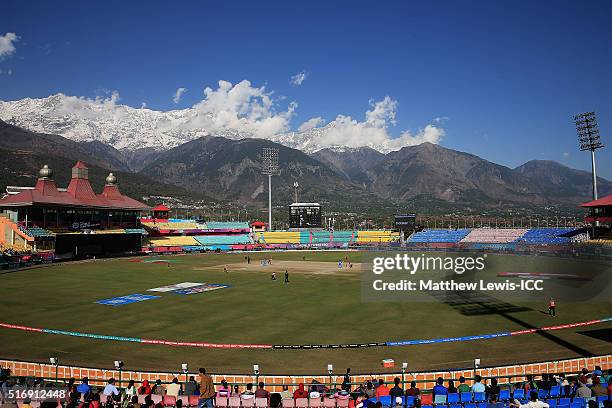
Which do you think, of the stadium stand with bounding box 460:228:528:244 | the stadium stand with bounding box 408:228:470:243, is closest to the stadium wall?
the stadium stand with bounding box 460:228:528:244

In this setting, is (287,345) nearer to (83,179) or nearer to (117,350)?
(117,350)

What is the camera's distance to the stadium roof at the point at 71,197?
8800cm

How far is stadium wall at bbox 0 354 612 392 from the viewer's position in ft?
62.0

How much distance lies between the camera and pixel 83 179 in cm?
10494

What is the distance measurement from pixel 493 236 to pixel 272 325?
96.3 m

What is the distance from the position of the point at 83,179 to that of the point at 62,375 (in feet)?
307

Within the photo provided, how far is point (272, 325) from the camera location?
33.7m

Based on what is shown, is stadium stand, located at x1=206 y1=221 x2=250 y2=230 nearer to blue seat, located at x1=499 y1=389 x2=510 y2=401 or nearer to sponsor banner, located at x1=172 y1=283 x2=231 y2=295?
sponsor banner, located at x1=172 y1=283 x2=231 y2=295

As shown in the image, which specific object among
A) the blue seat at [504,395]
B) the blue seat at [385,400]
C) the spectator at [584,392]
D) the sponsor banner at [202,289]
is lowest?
the sponsor banner at [202,289]

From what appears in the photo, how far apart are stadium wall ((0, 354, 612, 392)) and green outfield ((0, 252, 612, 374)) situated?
379cm

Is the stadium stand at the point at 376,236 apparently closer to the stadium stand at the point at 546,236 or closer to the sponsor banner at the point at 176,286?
the stadium stand at the point at 546,236

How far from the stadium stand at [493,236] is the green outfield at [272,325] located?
6756cm

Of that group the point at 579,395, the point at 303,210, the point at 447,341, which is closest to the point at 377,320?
the point at 447,341

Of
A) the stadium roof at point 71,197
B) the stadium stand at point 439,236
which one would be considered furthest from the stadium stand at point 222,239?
the stadium stand at point 439,236
